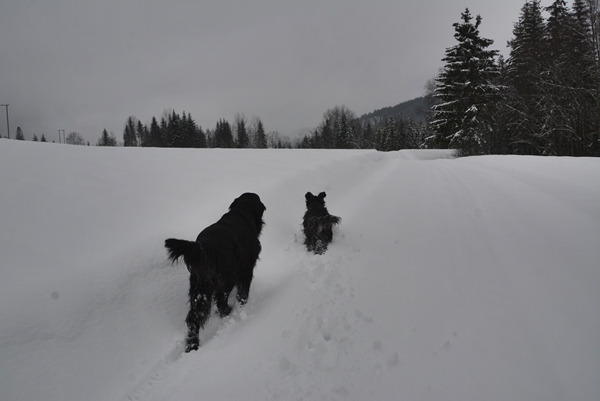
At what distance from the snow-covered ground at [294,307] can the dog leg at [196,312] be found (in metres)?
0.13

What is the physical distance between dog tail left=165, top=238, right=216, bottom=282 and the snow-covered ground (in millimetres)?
737

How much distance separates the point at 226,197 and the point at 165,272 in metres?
2.53

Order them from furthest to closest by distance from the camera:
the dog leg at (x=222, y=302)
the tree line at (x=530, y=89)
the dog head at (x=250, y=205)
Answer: the tree line at (x=530, y=89) < the dog head at (x=250, y=205) < the dog leg at (x=222, y=302)

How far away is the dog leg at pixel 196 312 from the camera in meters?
2.61

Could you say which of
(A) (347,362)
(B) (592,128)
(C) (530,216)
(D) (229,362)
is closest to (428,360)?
(A) (347,362)

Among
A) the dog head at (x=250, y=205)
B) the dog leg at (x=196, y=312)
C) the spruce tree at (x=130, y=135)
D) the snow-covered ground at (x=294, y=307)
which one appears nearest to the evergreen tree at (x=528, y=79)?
the snow-covered ground at (x=294, y=307)

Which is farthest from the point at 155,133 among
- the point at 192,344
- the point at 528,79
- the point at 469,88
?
the point at 192,344

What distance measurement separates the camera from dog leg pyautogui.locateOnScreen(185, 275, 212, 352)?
103 inches

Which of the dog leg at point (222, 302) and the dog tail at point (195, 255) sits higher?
the dog tail at point (195, 255)

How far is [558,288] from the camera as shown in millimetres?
2723

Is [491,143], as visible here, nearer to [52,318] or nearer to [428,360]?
[428,360]

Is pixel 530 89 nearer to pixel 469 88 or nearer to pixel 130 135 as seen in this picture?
pixel 469 88

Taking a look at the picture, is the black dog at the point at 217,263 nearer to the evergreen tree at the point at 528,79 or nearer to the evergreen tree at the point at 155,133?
the evergreen tree at the point at 528,79

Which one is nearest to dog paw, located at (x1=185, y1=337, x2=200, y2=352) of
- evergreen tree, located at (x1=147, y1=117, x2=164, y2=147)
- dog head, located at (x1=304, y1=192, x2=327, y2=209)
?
dog head, located at (x1=304, y1=192, x2=327, y2=209)
